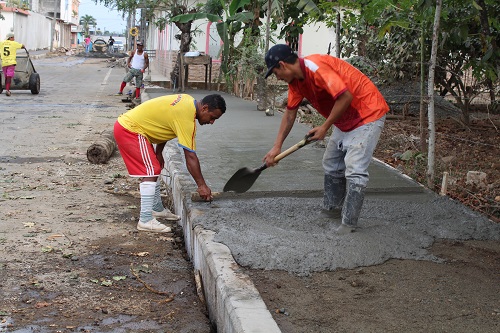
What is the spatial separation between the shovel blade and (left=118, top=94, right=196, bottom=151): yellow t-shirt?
0.54m

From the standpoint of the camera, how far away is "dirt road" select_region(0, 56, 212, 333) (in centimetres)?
427

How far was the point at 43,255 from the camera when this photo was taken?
5.34 meters

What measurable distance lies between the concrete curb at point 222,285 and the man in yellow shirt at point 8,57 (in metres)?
13.2

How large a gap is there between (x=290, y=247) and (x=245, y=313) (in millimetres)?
1176

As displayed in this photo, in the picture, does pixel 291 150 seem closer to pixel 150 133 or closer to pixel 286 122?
pixel 286 122

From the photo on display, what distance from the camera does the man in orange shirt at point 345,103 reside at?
4781 mm

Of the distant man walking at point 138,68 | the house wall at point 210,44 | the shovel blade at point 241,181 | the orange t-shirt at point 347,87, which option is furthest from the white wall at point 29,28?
the orange t-shirt at point 347,87

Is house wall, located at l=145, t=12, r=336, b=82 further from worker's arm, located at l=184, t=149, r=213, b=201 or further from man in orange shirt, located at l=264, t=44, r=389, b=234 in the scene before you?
man in orange shirt, located at l=264, t=44, r=389, b=234

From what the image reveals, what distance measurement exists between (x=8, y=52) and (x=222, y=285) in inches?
611

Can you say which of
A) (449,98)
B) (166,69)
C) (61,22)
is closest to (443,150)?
(449,98)

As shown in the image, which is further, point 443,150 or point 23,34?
point 23,34

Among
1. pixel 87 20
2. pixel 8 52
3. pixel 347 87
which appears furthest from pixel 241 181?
pixel 87 20

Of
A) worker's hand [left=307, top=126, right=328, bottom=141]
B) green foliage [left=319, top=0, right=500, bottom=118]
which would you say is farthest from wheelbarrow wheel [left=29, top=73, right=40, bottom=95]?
worker's hand [left=307, top=126, right=328, bottom=141]

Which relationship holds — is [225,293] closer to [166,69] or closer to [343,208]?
[343,208]
